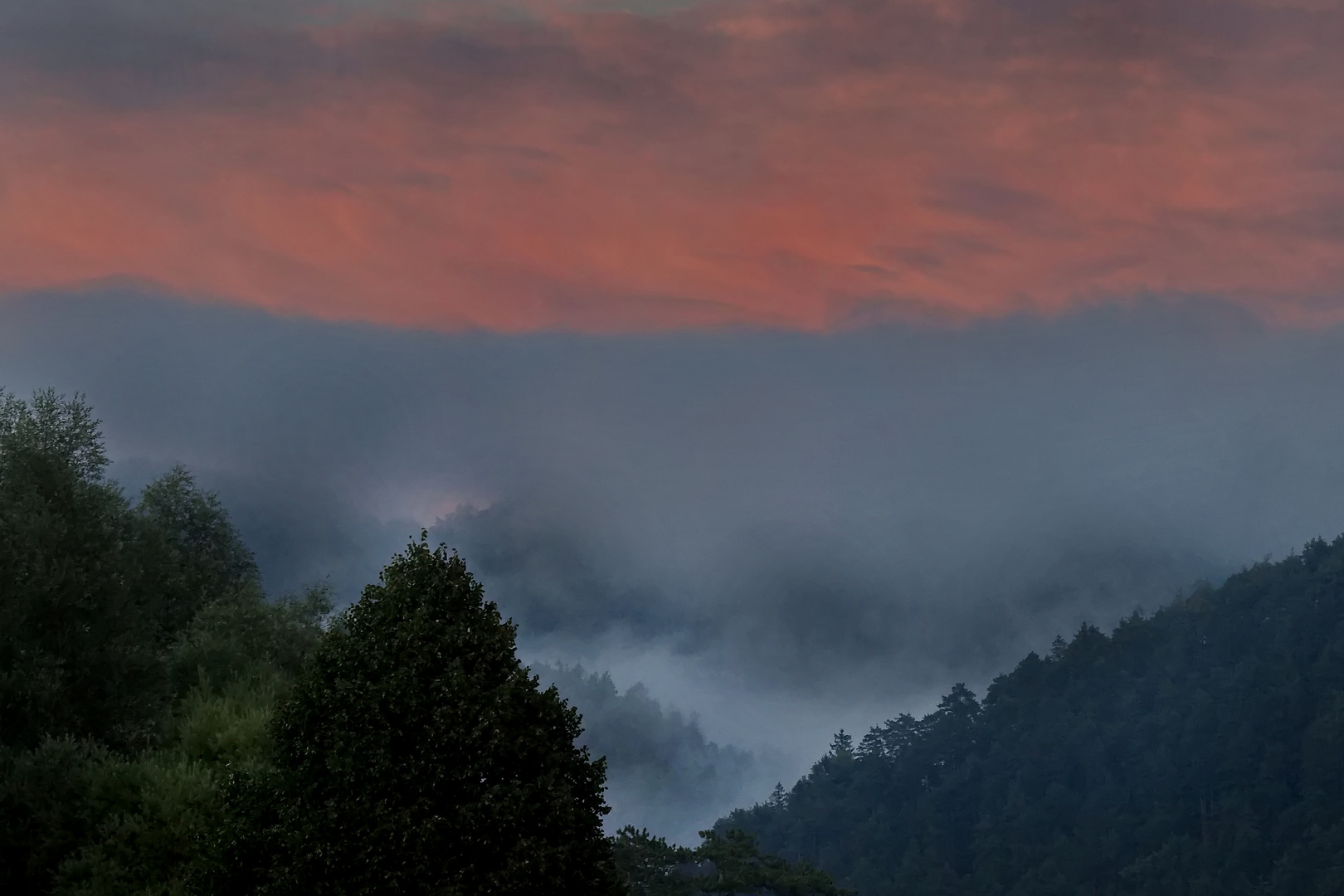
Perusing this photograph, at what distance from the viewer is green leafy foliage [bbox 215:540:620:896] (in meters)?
30.6

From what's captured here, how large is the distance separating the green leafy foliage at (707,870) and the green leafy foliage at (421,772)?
179 ft

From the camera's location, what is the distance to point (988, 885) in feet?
628

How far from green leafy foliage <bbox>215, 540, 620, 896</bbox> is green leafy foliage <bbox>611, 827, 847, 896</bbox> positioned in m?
54.7

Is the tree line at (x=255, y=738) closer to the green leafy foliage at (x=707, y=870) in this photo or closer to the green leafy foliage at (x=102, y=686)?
the green leafy foliage at (x=102, y=686)

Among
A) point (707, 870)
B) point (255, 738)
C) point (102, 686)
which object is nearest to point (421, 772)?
point (255, 738)

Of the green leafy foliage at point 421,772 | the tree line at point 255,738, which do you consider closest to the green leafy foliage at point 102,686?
the tree line at point 255,738

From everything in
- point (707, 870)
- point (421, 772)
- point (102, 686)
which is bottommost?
point (421, 772)

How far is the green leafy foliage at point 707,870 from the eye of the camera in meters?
87.4

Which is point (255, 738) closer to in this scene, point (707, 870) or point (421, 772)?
point (421, 772)

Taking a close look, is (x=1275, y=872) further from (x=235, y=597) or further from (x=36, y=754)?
(x=36, y=754)

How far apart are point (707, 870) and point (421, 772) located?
6464cm

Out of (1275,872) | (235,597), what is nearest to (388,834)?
(235,597)

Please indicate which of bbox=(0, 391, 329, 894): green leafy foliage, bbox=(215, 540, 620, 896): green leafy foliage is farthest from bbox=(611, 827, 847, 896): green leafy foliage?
bbox=(215, 540, 620, 896): green leafy foliage

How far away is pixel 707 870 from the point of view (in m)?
92.0
